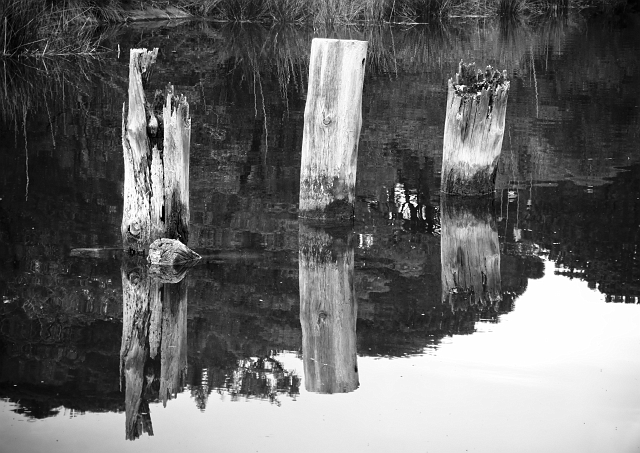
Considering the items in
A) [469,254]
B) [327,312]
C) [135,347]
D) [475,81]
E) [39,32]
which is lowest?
[135,347]

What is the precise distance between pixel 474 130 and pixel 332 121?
5.36 ft

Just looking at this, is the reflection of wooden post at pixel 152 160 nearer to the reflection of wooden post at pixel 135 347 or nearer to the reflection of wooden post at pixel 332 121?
the reflection of wooden post at pixel 135 347

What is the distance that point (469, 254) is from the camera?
798 centimetres

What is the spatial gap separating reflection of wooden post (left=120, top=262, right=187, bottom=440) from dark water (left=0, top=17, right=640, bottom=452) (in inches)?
0.7

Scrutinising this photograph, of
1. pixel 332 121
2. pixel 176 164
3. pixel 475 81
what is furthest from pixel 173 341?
pixel 475 81

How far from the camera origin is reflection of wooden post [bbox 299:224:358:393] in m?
5.60

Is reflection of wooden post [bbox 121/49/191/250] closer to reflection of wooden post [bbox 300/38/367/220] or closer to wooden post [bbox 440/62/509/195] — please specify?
reflection of wooden post [bbox 300/38/367/220]

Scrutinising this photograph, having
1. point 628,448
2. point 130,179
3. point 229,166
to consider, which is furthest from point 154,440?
point 229,166

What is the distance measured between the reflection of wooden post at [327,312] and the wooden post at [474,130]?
5.42ft

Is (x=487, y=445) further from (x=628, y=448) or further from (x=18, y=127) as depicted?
(x=18, y=127)

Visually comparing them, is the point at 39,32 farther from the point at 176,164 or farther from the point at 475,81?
the point at 176,164

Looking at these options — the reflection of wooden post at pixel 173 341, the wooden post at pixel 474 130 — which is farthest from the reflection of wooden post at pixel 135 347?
the wooden post at pixel 474 130

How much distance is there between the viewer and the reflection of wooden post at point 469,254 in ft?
23.0

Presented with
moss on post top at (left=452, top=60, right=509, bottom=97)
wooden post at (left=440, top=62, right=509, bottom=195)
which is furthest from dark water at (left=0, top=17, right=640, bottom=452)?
moss on post top at (left=452, top=60, right=509, bottom=97)
